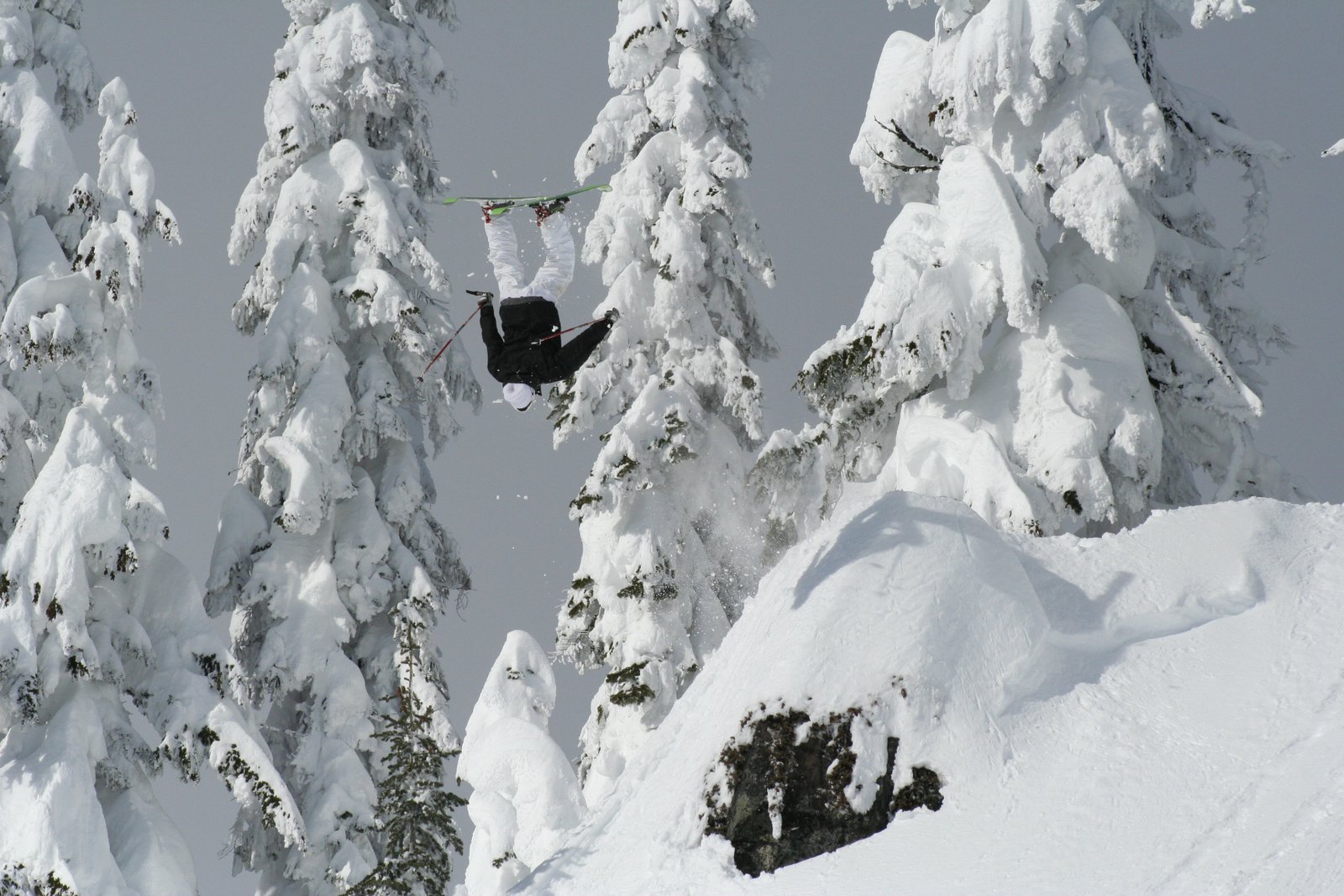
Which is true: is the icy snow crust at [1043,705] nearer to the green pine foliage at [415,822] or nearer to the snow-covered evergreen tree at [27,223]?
the green pine foliage at [415,822]

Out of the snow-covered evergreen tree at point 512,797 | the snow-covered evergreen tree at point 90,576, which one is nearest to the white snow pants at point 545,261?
the snow-covered evergreen tree at point 512,797

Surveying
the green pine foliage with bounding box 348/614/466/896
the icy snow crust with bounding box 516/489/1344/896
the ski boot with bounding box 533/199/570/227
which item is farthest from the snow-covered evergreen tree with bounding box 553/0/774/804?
the icy snow crust with bounding box 516/489/1344/896

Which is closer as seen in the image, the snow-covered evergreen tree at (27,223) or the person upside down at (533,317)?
the person upside down at (533,317)

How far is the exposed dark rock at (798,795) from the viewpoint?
7.64m

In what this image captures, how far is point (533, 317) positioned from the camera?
10.6m

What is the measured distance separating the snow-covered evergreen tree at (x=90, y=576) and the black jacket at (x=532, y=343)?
5546 millimetres

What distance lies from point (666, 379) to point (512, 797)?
23.9ft

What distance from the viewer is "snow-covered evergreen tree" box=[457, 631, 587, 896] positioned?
1095 cm

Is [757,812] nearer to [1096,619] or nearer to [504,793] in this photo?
[1096,619]

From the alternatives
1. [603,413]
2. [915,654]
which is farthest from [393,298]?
[915,654]

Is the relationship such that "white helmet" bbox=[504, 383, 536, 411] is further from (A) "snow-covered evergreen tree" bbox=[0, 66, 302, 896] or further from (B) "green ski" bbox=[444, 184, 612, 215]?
(A) "snow-covered evergreen tree" bbox=[0, 66, 302, 896]

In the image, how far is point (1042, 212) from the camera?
13.0m

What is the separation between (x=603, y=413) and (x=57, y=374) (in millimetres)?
6826

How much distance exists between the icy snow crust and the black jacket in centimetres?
255
